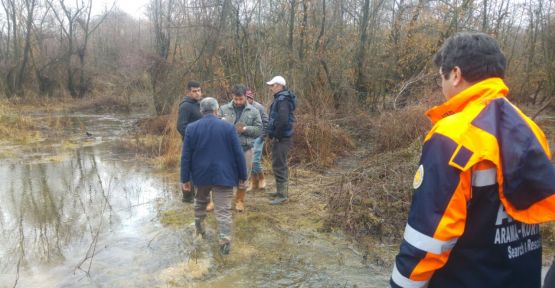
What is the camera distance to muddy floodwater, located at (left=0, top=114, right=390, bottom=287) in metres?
4.32

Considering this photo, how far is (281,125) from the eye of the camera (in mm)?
6238

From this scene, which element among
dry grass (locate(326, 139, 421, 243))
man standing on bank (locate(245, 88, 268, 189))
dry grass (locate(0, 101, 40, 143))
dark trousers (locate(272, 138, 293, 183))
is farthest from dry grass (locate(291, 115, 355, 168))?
dry grass (locate(0, 101, 40, 143))

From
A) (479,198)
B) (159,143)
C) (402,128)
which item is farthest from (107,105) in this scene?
(479,198)

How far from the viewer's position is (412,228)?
160 cm

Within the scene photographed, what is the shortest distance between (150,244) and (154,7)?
63.4ft

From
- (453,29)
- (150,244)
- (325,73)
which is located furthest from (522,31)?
(150,244)

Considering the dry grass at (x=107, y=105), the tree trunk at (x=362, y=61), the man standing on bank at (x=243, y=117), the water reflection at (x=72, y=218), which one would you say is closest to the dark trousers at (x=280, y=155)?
the man standing on bank at (x=243, y=117)

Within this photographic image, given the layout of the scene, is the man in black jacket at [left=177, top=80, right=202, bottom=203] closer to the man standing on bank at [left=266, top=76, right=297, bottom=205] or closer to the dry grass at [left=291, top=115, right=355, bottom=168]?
the man standing on bank at [left=266, top=76, right=297, bottom=205]

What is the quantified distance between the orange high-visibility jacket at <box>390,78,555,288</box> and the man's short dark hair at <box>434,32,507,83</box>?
0.05 metres

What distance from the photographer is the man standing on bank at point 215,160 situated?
14.9 feet

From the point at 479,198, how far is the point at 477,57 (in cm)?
54

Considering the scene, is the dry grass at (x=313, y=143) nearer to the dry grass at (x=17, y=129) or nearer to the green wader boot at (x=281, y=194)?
the green wader boot at (x=281, y=194)

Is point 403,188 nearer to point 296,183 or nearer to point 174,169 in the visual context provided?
point 296,183

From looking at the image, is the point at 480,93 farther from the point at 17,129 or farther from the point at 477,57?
the point at 17,129
